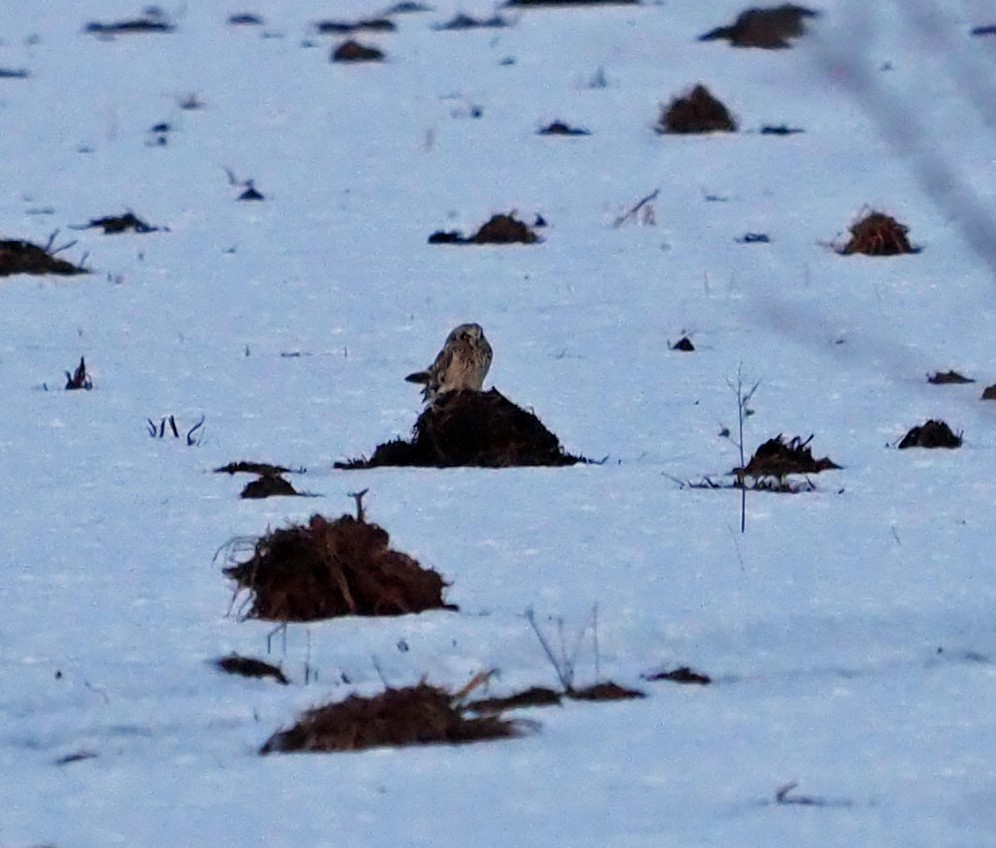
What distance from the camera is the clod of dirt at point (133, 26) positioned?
2562cm

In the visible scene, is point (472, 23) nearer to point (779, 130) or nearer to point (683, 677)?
point (779, 130)

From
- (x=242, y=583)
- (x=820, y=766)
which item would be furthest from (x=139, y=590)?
(x=820, y=766)

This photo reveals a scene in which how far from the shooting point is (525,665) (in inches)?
227

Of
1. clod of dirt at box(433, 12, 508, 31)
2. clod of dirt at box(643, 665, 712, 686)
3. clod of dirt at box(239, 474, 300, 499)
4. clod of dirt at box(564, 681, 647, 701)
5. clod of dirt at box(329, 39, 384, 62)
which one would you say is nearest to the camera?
clod of dirt at box(564, 681, 647, 701)

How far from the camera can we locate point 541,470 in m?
8.36

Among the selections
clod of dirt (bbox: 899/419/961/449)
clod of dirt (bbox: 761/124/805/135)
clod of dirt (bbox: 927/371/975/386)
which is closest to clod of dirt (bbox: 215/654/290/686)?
clod of dirt (bbox: 899/419/961/449)

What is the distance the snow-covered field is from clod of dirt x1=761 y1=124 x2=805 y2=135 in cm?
19

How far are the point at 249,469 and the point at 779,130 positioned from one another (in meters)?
10.9

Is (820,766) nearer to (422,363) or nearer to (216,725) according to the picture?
(216,725)

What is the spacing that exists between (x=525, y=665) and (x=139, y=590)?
134cm

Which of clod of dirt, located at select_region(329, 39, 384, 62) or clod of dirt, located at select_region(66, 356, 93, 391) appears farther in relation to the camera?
clod of dirt, located at select_region(329, 39, 384, 62)

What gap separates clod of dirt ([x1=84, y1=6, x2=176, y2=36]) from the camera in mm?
25625

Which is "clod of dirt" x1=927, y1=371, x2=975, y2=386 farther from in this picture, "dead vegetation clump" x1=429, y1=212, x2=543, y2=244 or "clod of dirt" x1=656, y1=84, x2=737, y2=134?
"clod of dirt" x1=656, y1=84, x2=737, y2=134

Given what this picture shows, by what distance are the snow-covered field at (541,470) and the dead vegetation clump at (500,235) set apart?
0.17 metres
